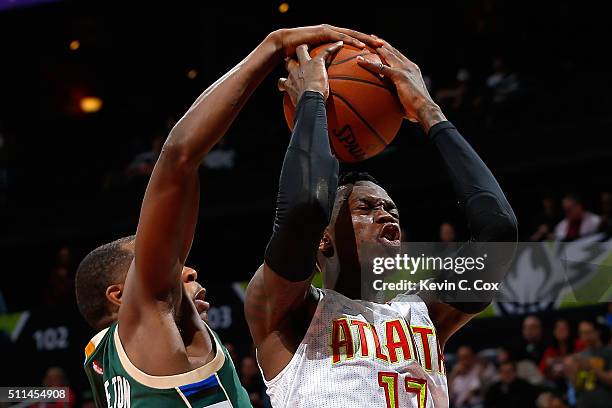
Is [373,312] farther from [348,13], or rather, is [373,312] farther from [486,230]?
[348,13]

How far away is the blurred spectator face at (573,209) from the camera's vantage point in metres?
8.80

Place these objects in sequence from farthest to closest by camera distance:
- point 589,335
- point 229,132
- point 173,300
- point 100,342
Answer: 1. point 229,132
2. point 589,335
3. point 100,342
4. point 173,300

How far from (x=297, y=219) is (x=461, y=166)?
2.35ft

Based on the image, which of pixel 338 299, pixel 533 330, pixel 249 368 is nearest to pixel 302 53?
pixel 338 299

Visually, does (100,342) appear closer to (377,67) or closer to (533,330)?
(377,67)

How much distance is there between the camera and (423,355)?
11.0ft

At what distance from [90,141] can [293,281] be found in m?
11.9

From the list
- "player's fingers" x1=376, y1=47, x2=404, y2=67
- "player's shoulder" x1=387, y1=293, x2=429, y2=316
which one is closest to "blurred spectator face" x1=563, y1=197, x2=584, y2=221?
"player's shoulder" x1=387, y1=293, x2=429, y2=316

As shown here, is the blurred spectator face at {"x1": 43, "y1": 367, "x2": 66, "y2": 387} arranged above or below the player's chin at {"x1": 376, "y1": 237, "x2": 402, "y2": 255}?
below

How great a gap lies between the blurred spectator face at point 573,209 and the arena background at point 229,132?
304 millimetres

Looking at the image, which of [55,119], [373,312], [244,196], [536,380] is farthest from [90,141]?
[373,312]

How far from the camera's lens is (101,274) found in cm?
328

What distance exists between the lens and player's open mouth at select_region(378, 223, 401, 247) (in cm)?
357

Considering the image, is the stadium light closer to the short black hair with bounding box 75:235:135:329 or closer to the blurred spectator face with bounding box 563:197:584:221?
the blurred spectator face with bounding box 563:197:584:221
